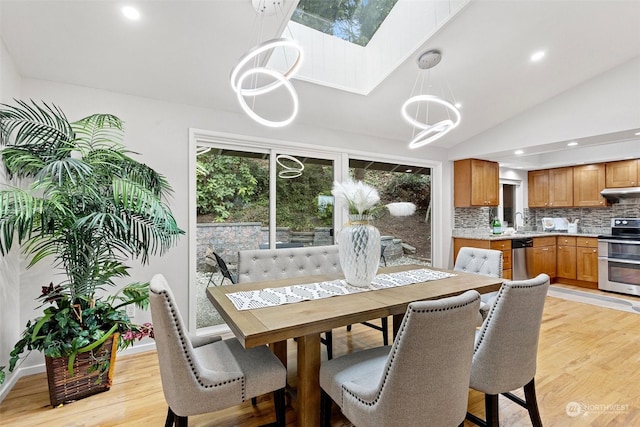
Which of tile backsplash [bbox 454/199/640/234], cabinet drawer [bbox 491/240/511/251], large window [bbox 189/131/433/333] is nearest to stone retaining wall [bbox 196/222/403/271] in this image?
large window [bbox 189/131/433/333]

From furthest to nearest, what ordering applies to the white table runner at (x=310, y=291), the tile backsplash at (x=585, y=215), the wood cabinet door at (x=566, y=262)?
the wood cabinet door at (x=566, y=262) → the tile backsplash at (x=585, y=215) → the white table runner at (x=310, y=291)

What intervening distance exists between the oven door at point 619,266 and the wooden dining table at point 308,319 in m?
4.27

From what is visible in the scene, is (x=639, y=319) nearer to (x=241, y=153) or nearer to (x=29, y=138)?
(x=241, y=153)

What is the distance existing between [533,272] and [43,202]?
6080 mm

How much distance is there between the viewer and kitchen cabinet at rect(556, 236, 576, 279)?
5.02m

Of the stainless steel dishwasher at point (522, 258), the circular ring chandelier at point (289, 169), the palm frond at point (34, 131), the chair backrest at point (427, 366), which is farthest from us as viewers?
the stainless steel dishwasher at point (522, 258)

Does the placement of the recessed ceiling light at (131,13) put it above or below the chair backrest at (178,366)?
above

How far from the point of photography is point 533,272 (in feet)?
16.1

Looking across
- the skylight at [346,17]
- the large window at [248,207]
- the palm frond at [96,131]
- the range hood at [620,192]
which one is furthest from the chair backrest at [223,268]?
the range hood at [620,192]

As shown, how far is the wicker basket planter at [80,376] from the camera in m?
1.94

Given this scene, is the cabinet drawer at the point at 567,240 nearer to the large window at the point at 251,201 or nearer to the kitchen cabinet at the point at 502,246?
the kitchen cabinet at the point at 502,246

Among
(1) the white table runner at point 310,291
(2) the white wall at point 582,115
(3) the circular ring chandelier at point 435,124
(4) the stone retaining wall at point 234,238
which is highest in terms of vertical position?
(2) the white wall at point 582,115

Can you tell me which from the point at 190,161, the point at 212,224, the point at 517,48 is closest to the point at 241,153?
the point at 190,161

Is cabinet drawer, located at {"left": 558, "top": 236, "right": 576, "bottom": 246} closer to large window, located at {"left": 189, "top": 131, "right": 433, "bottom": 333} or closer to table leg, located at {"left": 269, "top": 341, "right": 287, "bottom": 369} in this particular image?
large window, located at {"left": 189, "top": 131, "right": 433, "bottom": 333}
